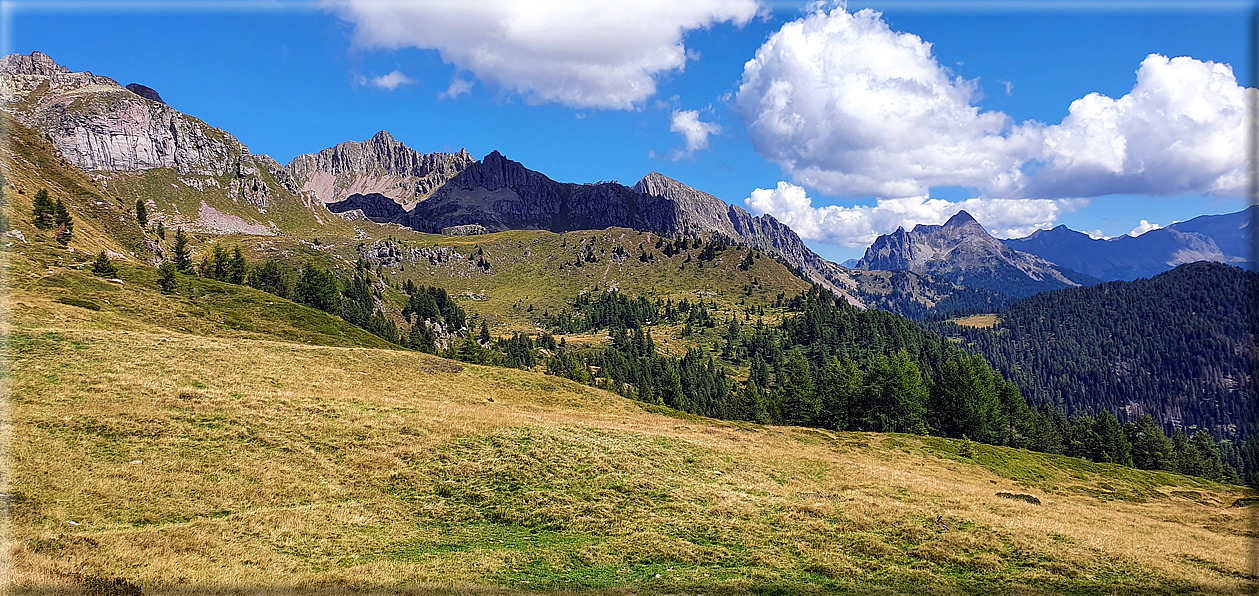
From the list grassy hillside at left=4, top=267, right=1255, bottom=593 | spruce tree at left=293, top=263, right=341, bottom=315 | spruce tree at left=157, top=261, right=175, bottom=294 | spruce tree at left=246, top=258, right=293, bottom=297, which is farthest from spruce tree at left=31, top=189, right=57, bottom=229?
grassy hillside at left=4, top=267, right=1255, bottom=593

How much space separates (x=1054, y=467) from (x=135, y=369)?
326 ft

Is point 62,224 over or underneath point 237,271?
over

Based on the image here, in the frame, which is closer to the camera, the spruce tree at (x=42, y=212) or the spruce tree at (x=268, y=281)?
the spruce tree at (x=42, y=212)

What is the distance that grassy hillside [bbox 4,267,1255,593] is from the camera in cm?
1973

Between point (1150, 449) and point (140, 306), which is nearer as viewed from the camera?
→ point (140, 306)

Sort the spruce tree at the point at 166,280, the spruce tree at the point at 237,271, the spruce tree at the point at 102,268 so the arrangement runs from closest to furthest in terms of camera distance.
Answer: the spruce tree at the point at 102,268 → the spruce tree at the point at 166,280 → the spruce tree at the point at 237,271

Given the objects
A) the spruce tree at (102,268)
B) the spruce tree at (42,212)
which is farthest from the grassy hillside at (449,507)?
the spruce tree at (42,212)

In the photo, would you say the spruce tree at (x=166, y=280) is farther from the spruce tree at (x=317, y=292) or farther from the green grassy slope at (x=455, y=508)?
the green grassy slope at (x=455, y=508)

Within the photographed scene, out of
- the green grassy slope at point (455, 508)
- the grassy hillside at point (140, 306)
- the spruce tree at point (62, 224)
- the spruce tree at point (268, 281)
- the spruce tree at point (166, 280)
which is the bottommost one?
the green grassy slope at point (455, 508)

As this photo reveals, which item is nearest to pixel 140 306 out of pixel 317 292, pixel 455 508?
pixel 455 508

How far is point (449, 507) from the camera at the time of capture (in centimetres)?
2709

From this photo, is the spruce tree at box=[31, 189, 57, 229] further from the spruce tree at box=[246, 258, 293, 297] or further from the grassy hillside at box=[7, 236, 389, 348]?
the spruce tree at box=[246, 258, 293, 297]

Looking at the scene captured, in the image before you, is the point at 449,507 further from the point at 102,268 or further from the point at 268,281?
the point at 268,281

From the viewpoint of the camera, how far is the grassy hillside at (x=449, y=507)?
19734 mm
